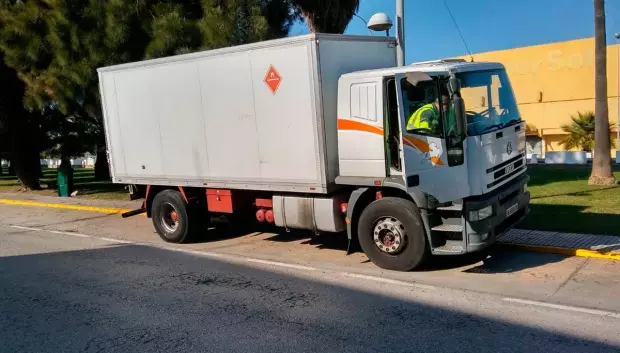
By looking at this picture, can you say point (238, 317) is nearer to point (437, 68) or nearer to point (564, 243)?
point (437, 68)

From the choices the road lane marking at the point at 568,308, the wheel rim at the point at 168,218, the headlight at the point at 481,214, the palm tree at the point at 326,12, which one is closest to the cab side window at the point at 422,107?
the headlight at the point at 481,214

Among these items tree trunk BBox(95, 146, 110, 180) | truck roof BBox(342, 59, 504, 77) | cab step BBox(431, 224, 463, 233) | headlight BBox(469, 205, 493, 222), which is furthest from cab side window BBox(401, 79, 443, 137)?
tree trunk BBox(95, 146, 110, 180)

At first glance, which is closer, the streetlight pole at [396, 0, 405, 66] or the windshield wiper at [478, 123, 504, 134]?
the windshield wiper at [478, 123, 504, 134]

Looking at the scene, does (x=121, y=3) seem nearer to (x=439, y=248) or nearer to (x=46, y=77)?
(x=46, y=77)

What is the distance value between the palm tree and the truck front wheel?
7099 millimetres

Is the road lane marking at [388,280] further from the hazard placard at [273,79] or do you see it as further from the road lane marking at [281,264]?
the hazard placard at [273,79]

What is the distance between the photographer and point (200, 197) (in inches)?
389

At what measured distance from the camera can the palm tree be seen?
581 inches

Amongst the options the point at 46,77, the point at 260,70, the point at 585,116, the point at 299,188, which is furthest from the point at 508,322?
the point at 585,116

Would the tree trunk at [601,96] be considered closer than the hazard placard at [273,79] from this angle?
No

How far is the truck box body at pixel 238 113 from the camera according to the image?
25.1ft

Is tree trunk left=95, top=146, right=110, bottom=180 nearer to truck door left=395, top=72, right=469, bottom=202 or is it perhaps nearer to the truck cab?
the truck cab

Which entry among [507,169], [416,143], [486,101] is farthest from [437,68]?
[507,169]

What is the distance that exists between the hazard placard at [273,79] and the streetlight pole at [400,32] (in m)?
2.17
